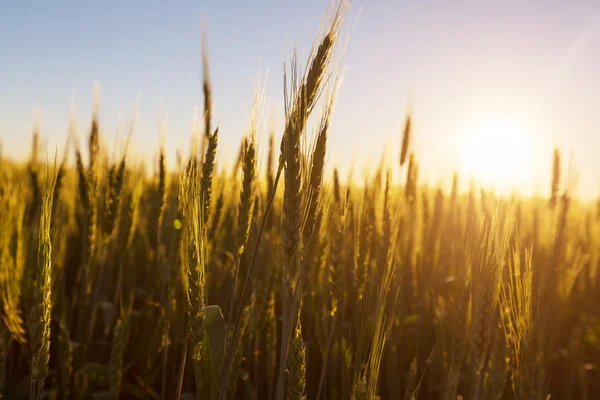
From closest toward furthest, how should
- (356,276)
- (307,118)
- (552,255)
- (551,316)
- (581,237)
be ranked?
(307,118), (356,276), (551,316), (552,255), (581,237)

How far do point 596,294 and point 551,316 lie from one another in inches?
90.2

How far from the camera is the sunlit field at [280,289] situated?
4.05 feet

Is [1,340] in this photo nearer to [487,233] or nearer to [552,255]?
[487,233]

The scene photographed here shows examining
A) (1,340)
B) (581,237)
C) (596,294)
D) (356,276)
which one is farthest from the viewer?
(581,237)

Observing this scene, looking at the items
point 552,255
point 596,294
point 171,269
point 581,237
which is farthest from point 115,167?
point 581,237

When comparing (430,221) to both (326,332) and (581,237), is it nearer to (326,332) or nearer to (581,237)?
(326,332)

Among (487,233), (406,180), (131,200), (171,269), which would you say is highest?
(406,180)

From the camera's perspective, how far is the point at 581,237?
219 inches

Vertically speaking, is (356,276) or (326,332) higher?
(356,276)

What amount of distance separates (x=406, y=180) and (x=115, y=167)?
7.12 feet

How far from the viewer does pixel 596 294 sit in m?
4.59

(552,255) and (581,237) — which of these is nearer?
(552,255)

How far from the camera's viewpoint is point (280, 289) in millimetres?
2416

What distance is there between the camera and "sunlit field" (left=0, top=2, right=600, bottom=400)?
4.05 feet
